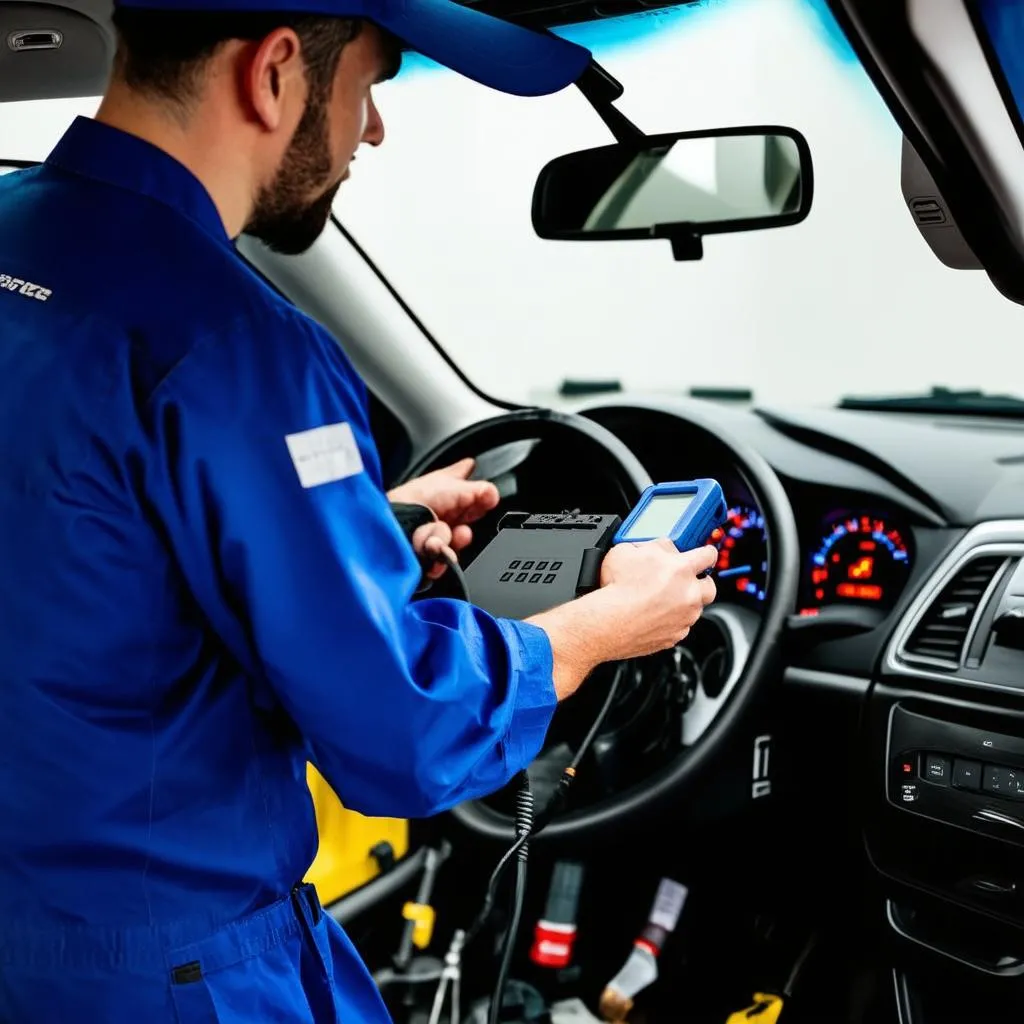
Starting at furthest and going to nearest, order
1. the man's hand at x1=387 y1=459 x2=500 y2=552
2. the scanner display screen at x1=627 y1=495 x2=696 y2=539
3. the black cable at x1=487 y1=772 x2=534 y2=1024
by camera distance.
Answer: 1. the black cable at x1=487 y1=772 x2=534 y2=1024
2. the man's hand at x1=387 y1=459 x2=500 y2=552
3. the scanner display screen at x1=627 y1=495 x2=696 y2=539

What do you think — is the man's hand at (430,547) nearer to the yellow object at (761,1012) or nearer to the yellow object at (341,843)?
the yellow object at (341,843)

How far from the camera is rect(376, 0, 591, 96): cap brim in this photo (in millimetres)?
1126

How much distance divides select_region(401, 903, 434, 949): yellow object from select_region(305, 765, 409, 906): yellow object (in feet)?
0.32

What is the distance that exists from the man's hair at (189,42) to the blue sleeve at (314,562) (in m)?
0.21

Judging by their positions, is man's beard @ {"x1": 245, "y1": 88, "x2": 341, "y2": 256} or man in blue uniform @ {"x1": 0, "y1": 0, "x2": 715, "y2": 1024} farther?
man's beard @ {"x1": 245, "y1": 88, "x2": 341, "y2": 256}

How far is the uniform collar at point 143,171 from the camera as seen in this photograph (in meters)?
1.05

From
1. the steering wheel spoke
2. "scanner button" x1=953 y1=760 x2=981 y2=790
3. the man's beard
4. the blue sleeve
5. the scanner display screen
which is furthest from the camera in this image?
the steering wheel spoke

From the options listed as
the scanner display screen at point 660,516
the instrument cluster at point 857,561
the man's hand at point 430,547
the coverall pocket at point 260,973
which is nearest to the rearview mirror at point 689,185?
the scanner display screen at point 660,516

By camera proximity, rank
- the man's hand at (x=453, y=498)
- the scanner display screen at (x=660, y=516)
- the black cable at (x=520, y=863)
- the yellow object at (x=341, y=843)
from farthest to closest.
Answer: the yellow object at (x=341, y=843) < the black cable at (x=520, y=863) < the man's hand at (x=453, y=498) < the scanner display screen at (x=660, y=516)

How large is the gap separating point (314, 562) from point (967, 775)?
51.2 inches

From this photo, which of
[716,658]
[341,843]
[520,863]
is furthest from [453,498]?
[341,843]

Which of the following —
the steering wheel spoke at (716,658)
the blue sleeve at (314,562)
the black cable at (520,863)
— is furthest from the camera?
the steering wheel spoke at (716,658)

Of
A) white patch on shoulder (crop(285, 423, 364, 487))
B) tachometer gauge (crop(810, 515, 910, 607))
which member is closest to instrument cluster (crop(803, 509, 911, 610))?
tachometer gauge (crop(810, 515, 910, 607))

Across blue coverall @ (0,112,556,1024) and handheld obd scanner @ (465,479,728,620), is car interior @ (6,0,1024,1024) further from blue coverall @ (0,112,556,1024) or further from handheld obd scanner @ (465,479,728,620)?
blue coverall @ (0,112,556,1024)
